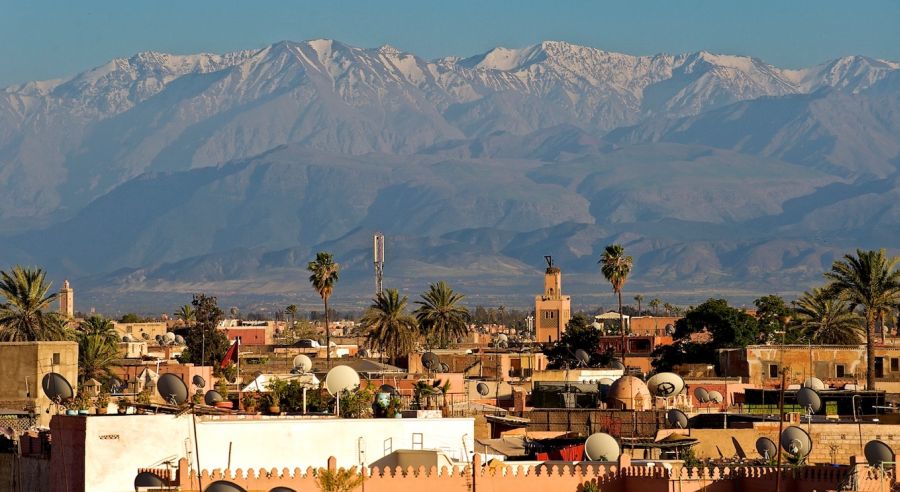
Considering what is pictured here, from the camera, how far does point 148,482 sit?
32.2 metres

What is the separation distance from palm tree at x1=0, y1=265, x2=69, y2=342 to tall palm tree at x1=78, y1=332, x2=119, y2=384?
1214 millimetres

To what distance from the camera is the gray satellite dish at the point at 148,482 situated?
105ft

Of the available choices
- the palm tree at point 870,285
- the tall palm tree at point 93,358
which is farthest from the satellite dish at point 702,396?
the tall palm tree at point 93,358

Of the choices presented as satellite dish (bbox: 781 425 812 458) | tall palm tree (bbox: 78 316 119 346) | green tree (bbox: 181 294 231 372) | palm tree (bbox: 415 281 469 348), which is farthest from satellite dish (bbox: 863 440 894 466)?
palm tree (bbox: 415 281 469 348)

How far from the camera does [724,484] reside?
3506cm

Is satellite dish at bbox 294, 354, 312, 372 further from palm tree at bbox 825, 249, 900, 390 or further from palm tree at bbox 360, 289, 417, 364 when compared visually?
palm tree at bbox 360, 289, 417, 364

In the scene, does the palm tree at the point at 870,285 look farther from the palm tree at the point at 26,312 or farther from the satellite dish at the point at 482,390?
the palm tree at the point at 26,312

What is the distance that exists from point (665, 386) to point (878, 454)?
1959cm

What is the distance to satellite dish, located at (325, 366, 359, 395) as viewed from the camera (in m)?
39.2

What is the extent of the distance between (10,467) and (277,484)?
809 centimetres

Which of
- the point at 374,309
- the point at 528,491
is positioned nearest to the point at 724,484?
the point at 528,491

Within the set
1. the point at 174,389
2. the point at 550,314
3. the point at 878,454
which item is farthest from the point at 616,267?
the point at 878,454

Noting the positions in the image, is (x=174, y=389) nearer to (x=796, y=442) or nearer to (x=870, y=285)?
(x=796, y=442)

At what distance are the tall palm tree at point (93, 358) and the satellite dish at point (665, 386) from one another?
2932 cm
